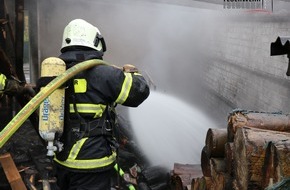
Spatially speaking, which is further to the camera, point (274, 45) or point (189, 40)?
point (189, 40)

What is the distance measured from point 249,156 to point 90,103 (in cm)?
141

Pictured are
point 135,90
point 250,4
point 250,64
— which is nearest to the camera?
Result: point 135,90

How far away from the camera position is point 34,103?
224cm

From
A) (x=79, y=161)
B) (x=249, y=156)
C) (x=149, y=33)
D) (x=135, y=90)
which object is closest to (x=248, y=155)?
(x=249, y=156)

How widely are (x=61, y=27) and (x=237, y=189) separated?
7.48 m

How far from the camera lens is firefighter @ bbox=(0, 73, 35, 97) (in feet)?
10.5

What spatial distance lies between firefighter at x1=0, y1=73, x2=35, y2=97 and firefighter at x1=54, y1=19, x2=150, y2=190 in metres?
0.73

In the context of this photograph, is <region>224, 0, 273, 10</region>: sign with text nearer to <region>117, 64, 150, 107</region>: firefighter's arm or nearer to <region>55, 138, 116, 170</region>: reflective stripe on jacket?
<region>117, 64, 150, 107</region>: firefighter's arm

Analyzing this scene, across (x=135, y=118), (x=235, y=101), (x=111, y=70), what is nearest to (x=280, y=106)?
(x=235, y=101)

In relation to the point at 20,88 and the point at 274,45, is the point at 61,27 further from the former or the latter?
the point at 274,45

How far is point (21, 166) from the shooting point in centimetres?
452

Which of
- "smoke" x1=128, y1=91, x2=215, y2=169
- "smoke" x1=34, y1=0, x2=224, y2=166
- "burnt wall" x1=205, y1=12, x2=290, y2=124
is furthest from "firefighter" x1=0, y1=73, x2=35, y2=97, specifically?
"burnt wall" x1=205, y1=12, x2=290, y2=124

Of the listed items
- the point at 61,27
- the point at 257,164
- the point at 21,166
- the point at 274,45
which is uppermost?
the point at 61,27

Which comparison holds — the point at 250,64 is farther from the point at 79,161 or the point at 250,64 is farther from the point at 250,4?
the point at 79,161
